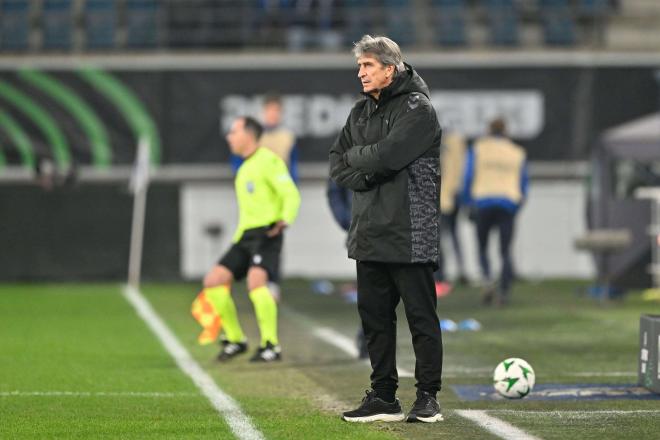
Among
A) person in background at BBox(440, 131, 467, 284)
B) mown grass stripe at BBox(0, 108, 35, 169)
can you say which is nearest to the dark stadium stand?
mown grass stripe at BBox(0, 108, 35, 169)

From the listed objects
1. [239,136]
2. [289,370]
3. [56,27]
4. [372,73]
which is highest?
[56,27]

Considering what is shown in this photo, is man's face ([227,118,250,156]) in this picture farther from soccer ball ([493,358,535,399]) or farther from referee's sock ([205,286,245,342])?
soccer ball ([493,358,535,399])

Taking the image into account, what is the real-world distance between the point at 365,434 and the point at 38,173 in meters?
14.1

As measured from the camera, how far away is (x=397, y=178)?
7512 millimetres

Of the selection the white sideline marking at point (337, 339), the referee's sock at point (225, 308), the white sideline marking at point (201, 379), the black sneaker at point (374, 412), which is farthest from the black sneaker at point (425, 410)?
the referee's sock at point (225, 308)

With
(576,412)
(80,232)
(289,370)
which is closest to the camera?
(576,412)

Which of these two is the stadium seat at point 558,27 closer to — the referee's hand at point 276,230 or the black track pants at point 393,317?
the referee's hand at point 276,230

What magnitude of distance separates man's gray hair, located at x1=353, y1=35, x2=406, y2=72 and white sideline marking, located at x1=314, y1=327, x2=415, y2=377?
3.70 metres

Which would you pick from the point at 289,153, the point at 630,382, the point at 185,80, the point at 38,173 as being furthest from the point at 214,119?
the point at 630,382

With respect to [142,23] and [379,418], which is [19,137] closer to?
[142,23]

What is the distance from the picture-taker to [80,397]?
873cm

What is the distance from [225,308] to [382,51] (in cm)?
412

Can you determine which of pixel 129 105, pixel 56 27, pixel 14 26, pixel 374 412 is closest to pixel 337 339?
pixel 374 412

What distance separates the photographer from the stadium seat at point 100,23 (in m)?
22.4
